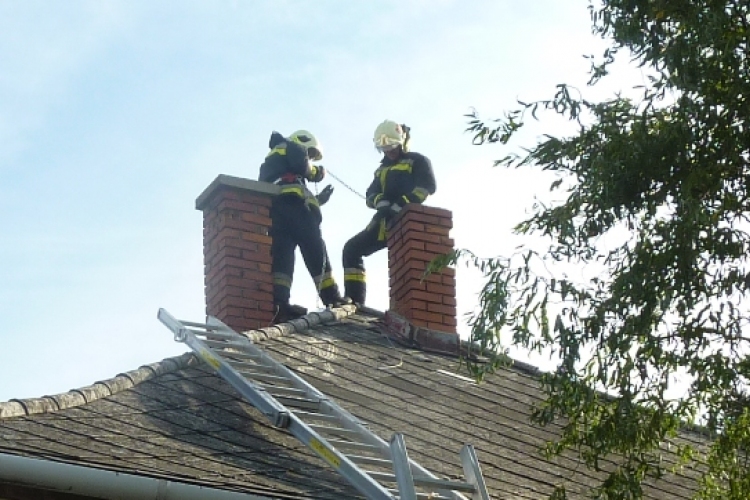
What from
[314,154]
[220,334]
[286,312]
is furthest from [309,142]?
[220,334]

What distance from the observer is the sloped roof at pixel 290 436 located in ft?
22.9

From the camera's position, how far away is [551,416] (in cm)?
729

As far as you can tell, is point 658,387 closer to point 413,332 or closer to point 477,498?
point 477,498

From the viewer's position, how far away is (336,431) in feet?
25.8

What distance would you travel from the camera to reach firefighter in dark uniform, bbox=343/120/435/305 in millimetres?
12422

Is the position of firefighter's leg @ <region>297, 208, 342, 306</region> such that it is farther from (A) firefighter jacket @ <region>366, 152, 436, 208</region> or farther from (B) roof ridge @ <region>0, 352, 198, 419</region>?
(B) roof ridge @ <region>0, 352, 198, 419</region>

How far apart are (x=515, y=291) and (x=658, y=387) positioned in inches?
33.6

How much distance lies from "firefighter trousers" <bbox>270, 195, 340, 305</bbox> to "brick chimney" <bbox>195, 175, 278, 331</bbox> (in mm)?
548

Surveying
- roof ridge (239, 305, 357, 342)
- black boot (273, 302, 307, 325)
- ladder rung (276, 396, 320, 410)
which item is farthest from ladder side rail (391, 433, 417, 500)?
black boot (273, 302, 307, 325)

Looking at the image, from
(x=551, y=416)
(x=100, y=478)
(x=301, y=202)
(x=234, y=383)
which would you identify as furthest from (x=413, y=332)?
(x=100, y=478)

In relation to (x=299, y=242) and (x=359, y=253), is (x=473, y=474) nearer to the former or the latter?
(x=299, y=242)

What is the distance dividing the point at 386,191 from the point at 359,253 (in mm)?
606

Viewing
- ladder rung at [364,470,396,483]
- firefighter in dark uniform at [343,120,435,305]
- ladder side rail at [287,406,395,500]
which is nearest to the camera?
ladder side rail at [287,406,395,500]

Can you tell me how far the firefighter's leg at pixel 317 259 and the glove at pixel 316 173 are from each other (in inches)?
13.0
